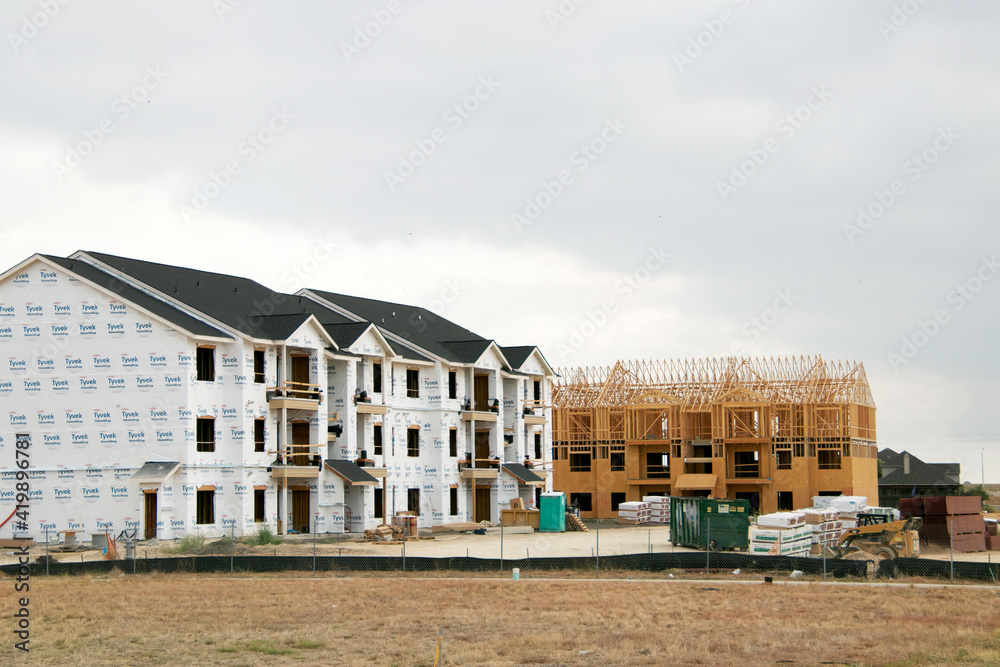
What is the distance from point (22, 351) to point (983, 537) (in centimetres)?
3881

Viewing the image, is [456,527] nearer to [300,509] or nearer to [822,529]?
[300,509]

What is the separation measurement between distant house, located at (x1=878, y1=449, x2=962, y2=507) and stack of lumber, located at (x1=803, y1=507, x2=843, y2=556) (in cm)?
4960

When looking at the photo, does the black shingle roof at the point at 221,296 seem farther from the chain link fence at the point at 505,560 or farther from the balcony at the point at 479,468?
the balcony at the point at 479,468

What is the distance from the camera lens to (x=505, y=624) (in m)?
23.4

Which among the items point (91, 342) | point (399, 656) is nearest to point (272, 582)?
point (399, 656)

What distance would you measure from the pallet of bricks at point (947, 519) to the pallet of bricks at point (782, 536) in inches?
162

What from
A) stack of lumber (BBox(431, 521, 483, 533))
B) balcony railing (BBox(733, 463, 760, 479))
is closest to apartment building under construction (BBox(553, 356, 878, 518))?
balcony railing (BBox(733, 463, 760, 479))

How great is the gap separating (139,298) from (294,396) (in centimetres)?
797

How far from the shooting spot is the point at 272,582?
3191 centimetres

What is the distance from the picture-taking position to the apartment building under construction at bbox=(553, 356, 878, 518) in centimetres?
7319

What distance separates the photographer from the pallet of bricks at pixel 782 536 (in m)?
40.3

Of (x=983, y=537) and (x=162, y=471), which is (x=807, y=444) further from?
(x=162, y=471)

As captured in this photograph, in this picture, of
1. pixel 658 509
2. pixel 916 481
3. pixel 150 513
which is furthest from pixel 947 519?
pixel 916 481

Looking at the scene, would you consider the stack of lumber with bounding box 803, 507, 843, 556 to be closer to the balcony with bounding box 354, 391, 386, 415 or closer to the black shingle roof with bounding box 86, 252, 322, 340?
the balcony with bounding box 354, 391, 386, 415
